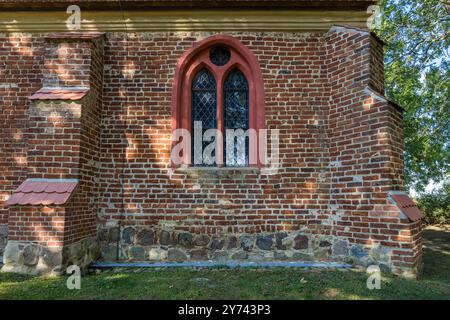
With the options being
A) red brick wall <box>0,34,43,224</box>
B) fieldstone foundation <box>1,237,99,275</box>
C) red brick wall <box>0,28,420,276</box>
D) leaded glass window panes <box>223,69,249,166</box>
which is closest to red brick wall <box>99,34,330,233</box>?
red brick wall <box>0,28,420,276</box>

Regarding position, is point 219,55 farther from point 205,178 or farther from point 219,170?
point 205,178

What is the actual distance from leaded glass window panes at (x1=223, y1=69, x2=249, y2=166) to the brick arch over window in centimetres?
12

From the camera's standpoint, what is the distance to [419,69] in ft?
29.6

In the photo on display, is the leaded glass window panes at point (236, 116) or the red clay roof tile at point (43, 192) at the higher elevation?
the leaded glass window panes at point (236, 116)

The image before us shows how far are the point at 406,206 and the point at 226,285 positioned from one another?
3114mm

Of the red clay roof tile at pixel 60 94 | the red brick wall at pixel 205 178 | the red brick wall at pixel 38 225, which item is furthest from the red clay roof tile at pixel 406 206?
the red clay roof tile at pixel 60 94

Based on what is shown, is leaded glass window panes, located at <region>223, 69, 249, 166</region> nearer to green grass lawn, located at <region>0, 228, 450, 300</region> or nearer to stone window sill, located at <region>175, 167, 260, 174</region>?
stone window sill, located at <region>175, 167, 260, 174</region>

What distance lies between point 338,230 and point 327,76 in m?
2.90

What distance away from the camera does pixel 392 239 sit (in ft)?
15.8

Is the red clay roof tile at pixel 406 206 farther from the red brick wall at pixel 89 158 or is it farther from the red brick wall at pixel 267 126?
the red brick wall at pixel 89 158

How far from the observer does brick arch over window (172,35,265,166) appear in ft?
19.4

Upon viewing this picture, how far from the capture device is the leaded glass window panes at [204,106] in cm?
598

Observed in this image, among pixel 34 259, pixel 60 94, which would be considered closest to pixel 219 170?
pixel 60 94

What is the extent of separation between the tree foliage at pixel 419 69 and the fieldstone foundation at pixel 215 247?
19.6 ft
